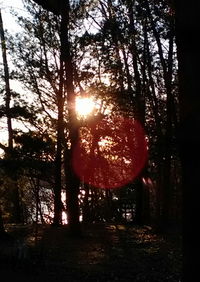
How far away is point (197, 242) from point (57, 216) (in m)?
22.3

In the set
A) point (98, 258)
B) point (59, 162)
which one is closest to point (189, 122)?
point (98, 258)

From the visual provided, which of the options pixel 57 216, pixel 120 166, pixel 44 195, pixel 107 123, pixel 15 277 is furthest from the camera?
pixel 44 195

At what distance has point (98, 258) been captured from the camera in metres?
13.8

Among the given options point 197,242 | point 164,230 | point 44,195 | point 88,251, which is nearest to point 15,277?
point 88,251

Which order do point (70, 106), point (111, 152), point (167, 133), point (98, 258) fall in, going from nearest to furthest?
point (98, 258) → point (70, 106) → point (167, 133) → point (111, 152)

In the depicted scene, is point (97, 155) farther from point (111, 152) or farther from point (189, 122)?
point (189, 122)

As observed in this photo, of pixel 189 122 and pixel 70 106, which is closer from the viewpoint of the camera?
pixel 189 122

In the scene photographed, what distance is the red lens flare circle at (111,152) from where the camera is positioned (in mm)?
26891

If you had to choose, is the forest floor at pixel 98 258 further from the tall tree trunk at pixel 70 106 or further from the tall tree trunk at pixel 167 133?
the tall tree trunk at pixel 167 133

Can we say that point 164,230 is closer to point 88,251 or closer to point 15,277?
point 88,251

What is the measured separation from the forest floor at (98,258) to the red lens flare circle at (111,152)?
577 centimetres

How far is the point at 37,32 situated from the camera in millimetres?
27578

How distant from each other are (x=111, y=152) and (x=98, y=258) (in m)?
16.0

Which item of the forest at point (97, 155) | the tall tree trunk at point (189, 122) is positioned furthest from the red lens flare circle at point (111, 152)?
the tall tree trunk at point (189, 122)
